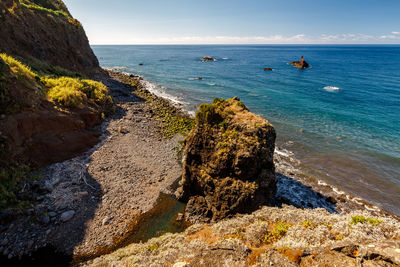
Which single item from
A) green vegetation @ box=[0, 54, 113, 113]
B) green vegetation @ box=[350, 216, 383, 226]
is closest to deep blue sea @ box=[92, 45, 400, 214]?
green vegetation @ box=[350, 216, 383, 226]

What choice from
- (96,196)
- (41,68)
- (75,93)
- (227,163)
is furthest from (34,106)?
(227,163)

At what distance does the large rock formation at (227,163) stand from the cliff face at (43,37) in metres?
33.3

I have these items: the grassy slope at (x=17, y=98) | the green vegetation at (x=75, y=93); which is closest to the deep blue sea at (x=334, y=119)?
the green vegetation at (x=75, y=93)

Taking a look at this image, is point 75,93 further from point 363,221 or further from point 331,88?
point 331,88

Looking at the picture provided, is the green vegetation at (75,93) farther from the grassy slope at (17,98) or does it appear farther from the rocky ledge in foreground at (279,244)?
the rocky ledge in foreground at (279,244)

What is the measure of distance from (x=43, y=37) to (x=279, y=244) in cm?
5269

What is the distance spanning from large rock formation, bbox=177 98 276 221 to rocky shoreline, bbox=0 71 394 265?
311 centimetres

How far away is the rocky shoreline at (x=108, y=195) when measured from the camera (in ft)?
42.8

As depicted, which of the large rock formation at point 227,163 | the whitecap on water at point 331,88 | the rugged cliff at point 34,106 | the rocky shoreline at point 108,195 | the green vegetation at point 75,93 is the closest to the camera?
the rocky shoreline at point 108,195

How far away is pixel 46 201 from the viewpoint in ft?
49.1

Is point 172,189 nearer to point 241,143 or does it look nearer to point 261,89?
point 241,143

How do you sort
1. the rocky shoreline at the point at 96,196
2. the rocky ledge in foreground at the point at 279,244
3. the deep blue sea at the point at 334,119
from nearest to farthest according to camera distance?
the rocky ledge in foreground at the point at 279,244 < the rocky shoreline at the point at 96,196 < the deep blue sea at the point at 334,119

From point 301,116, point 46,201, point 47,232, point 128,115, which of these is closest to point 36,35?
point 128,115

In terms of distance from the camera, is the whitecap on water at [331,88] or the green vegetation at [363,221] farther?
the whitecap on water at [331,88]
